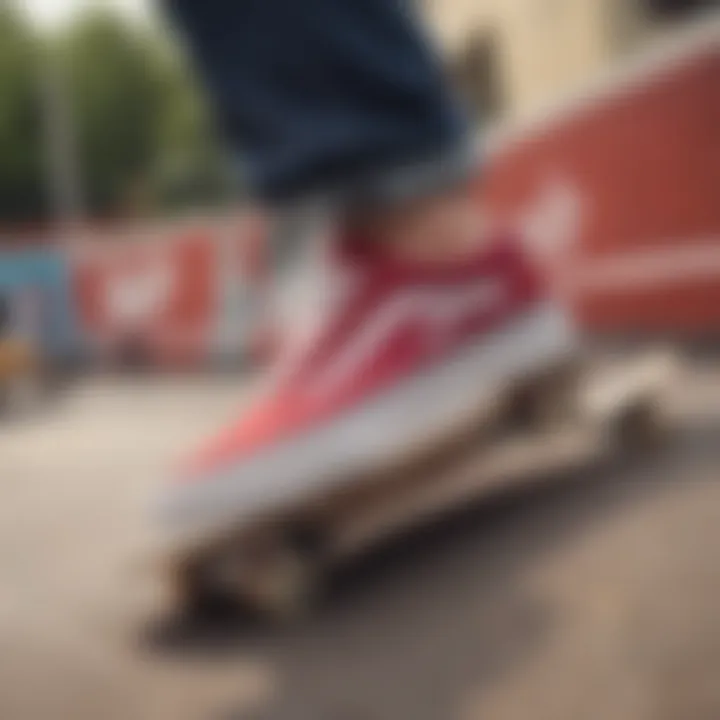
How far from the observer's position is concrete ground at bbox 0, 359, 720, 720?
0.34 metres

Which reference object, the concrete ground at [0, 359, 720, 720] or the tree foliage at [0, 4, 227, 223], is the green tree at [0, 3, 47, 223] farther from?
the concrete ground at [0, 359, 720, 720]

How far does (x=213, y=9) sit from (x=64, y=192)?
3.23 feet

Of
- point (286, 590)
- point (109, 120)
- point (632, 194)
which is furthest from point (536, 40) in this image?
point (286, 590)

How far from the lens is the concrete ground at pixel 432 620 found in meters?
0.34

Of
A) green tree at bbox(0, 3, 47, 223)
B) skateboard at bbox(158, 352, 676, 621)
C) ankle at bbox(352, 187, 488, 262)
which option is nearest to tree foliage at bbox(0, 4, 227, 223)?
green tree at bbox(0, 3, 47, 223)

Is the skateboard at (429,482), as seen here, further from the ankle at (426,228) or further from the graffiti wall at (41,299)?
the graffiti wall at (41,299)

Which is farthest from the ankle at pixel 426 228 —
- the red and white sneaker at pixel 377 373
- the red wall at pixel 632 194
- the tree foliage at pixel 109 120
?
the red wall at pixel 632 194

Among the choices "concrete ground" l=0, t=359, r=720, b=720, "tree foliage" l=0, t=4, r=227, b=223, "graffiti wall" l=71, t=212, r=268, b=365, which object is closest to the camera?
"concrete ground" l=0, t=359, r=720, b=720

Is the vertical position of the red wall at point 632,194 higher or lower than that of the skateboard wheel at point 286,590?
higher

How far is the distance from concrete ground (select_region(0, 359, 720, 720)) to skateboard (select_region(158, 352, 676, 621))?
0.7 inches

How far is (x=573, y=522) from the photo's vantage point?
50 centimetres

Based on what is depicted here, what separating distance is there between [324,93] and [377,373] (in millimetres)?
142

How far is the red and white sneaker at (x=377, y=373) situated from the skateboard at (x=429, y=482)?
1 cm

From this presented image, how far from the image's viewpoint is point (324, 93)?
1.76 ft
